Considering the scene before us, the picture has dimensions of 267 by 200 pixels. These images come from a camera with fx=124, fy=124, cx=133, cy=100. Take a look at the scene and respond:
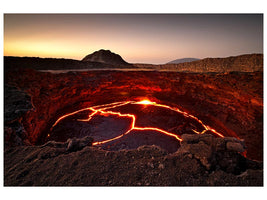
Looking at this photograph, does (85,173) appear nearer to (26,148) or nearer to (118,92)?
(26,148)

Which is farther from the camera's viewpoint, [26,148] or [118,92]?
[118,92]

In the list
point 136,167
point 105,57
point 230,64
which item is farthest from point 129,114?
point 105,57

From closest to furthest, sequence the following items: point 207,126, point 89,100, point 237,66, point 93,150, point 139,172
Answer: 1. point 139,172
2. point 93,150
3. point 207,126
4. point 237,66
5. point 89,100

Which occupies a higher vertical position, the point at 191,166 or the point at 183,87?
the point at 183,87

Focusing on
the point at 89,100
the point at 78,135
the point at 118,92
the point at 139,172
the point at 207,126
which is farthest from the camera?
the point at 118,92

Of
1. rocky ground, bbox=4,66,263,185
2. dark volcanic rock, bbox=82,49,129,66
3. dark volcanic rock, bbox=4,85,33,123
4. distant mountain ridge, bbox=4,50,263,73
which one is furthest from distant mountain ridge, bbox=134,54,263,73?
dark volcanic rock, bbox=82,49,129,66

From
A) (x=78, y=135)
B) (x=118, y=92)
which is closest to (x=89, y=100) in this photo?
(x=118, y=92)
